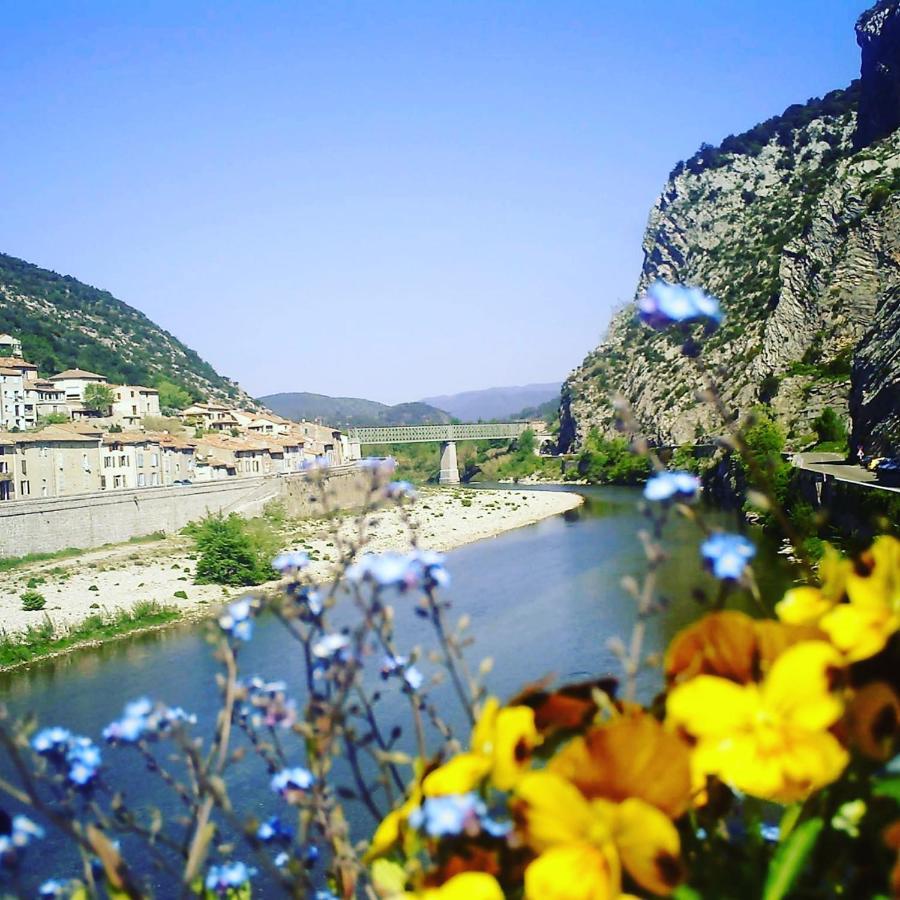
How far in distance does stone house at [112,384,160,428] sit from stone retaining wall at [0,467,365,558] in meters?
17.2

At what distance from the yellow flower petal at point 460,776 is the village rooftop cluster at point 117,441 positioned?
21.5 m

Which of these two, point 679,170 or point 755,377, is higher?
point 679,170

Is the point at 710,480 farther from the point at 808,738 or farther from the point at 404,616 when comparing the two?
the point at 808,738

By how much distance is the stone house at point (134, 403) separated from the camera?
50.3m

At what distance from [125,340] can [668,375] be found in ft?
153

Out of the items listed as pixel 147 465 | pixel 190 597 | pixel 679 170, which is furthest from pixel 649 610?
pixel 679 170

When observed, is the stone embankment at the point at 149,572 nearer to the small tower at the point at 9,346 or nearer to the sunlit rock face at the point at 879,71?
the sunlit rock face at the point at 879,71

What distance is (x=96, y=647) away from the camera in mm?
17906

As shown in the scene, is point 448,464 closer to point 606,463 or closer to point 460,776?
point 606,463

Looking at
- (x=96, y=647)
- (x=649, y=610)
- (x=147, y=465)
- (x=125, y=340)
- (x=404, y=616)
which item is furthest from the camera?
(x=125, y=340)

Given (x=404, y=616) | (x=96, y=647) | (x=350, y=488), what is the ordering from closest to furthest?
(x=350, y=488) → (x=404, y=616) → (x=96, y=647)

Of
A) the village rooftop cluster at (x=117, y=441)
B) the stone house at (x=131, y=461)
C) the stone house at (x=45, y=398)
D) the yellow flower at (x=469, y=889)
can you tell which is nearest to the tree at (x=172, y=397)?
the village rooftop cluster at (x=117, y=441)

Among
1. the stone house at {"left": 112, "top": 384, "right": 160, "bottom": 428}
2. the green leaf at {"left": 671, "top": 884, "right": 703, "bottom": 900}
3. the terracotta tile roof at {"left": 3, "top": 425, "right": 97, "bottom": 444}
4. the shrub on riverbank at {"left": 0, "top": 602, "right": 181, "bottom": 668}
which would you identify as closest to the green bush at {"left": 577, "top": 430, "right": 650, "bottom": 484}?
the terracotta tile roof at {"left": 3, "top": 425, "right": 97, "bottom": 444}

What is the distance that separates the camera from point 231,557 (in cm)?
2350
